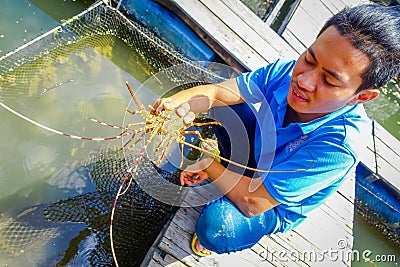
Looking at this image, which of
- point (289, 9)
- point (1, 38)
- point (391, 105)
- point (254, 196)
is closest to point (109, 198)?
point (254, 196)

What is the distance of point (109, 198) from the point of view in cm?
261

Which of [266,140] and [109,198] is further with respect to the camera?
[109,198]

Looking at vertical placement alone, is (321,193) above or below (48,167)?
above

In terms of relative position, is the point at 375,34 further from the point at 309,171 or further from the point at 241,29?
the point at 241,29

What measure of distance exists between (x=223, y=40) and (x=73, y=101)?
1.16 meters

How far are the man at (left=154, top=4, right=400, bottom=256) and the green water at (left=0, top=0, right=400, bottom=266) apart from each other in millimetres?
807

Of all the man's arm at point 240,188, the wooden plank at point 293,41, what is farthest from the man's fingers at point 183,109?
the wooden plank at point 293,41

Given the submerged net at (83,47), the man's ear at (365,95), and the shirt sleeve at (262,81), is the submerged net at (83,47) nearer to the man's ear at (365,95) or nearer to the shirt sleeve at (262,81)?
the shirt sleeve at (262,81)

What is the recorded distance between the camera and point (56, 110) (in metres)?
2.65

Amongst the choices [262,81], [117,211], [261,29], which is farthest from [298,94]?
[261,29]

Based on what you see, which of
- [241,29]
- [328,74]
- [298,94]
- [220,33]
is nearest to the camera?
[328,74]

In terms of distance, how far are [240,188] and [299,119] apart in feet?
1.50

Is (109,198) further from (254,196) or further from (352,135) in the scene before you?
(352,135)

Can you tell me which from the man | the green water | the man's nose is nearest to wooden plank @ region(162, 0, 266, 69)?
the green water
